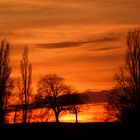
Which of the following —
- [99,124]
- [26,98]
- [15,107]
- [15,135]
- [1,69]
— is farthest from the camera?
[15,107]

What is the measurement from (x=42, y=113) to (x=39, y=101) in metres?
1.52

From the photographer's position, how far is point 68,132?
100 ft

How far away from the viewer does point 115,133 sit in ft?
98.9

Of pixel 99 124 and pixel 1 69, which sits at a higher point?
pixel 1 69

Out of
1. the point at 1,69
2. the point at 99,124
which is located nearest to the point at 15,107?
the point at 1,69

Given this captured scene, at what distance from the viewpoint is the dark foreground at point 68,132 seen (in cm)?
2944

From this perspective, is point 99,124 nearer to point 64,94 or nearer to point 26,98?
point 26,98

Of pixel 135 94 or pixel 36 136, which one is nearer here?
pixel 36 136

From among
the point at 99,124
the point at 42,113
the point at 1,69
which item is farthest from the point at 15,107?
the point at 99,124

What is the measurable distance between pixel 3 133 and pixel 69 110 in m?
31.1

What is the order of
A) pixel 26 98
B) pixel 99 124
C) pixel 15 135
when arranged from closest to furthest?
pixel 15 135, pixel 99 124, pixel 26 98

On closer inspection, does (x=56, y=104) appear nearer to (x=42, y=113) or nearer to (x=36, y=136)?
(x=42, y=113)

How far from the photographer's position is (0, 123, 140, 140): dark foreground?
1159 inches

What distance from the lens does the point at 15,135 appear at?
29328 mm
